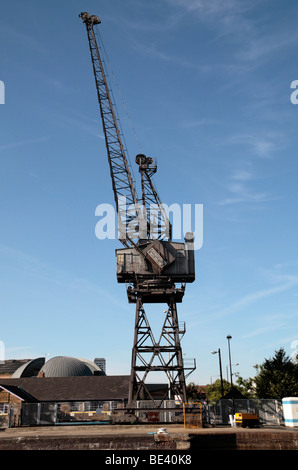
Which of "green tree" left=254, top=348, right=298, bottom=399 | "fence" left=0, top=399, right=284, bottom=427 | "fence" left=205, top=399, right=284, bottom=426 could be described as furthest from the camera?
"green tree" left=254, top=348, right=298, bottom=399

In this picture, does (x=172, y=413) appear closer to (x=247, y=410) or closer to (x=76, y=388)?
(x=247, y=410)

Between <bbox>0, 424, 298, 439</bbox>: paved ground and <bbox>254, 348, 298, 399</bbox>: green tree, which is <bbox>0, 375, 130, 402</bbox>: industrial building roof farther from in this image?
<bbox>0, 424, 298, 439</bbox>: paved ground

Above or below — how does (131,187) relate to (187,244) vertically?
above

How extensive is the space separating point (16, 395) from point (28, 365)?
3689 centimetres

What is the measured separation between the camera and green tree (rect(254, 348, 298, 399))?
52.7 m

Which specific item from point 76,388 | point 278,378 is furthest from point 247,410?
point 76,388

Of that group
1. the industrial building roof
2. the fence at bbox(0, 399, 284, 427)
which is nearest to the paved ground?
the fence at bbox(0, 399, 284, 427)

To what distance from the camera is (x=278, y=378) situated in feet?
176

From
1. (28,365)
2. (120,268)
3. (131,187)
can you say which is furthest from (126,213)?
(28,365)

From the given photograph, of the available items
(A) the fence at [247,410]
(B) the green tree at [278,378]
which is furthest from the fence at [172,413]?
(B) the green tree at [278,378]

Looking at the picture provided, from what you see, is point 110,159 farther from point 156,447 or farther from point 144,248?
point 156,447

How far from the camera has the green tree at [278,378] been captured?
52.7m

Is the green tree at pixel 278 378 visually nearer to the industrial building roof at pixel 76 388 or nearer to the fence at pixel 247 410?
the fence at pixel 247 410

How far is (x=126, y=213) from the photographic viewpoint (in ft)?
149
